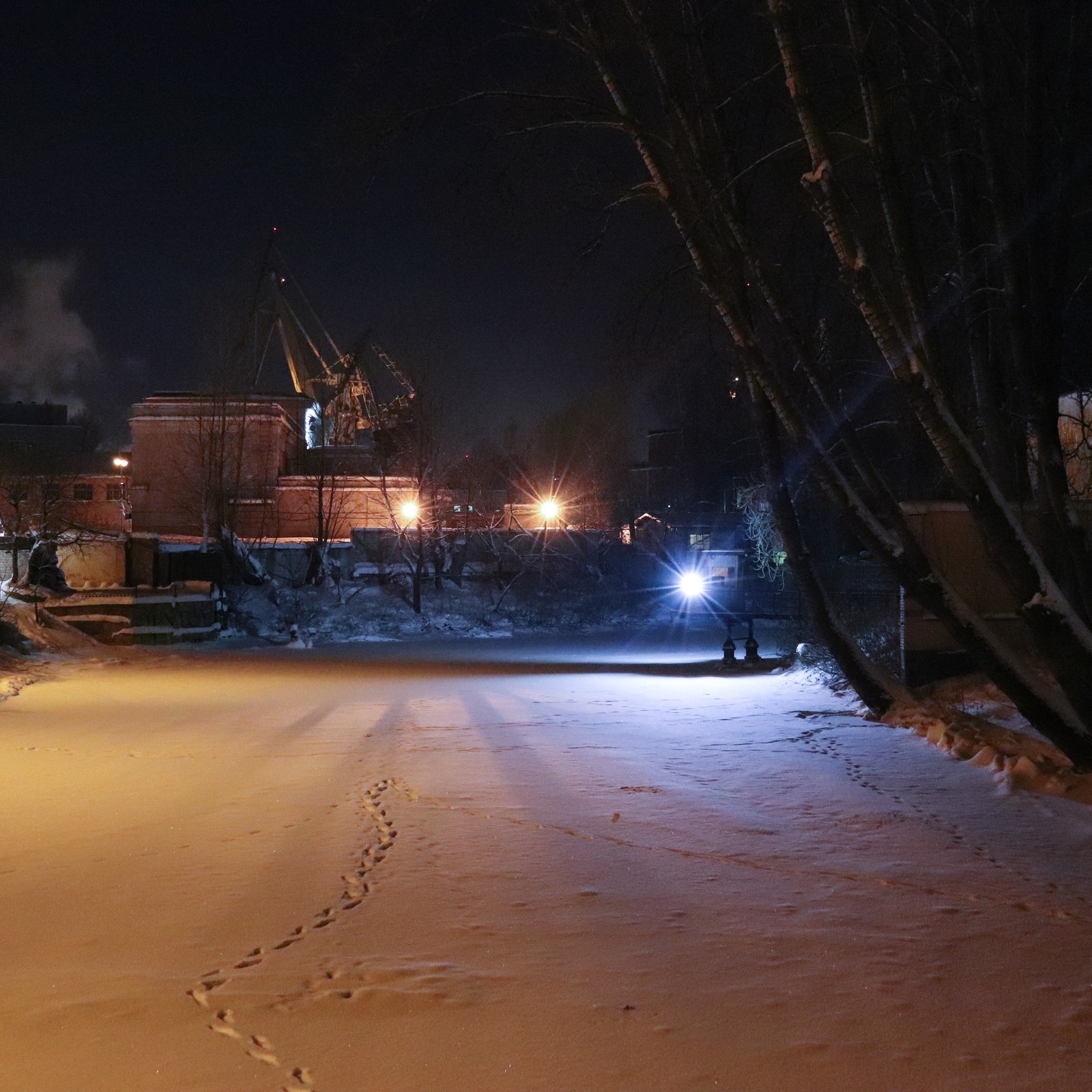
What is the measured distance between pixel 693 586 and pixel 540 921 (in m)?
36.2

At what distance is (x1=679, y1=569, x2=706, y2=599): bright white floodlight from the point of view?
41000 millimetres

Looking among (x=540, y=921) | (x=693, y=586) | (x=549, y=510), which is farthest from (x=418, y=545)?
(x=540, y=921)

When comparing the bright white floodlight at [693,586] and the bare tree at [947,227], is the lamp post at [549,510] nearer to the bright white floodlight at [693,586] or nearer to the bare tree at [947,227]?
the bright white floodlight at [693,586]

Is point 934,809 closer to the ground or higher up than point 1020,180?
closer to the ground

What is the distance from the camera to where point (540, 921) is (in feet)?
17.4

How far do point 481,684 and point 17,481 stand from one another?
89.1ft

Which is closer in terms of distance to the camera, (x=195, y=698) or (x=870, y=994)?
(x=870, y=994)

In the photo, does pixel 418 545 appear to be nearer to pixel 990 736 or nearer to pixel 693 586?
pixel 693 586

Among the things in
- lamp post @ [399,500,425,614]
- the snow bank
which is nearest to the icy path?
the snow bank

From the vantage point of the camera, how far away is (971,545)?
12.5 metres

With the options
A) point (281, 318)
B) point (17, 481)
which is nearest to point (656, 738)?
point (17, 481)

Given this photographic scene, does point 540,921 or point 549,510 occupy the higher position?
point 549,510

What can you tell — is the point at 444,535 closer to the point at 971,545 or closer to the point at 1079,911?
the point at 971,545

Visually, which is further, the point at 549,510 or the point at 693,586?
the point at 549,510
